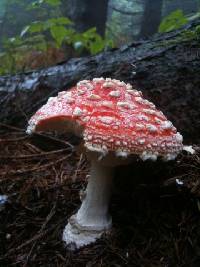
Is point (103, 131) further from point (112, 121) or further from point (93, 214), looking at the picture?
point (93, 214)

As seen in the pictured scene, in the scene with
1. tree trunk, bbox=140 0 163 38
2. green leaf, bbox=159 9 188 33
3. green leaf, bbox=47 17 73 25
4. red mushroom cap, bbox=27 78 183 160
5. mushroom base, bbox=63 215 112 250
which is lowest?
tree trunk, bbox=140 0 163 38

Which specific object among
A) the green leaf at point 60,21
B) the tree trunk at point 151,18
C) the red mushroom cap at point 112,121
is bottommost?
the tree trunk at point 151,18

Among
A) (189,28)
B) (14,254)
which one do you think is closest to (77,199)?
(14,254)

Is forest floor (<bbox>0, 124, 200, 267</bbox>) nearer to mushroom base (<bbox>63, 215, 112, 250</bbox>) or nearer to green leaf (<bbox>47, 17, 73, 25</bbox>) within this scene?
mushroom base (<bbox>63, 215, 112, 250</bbox>)

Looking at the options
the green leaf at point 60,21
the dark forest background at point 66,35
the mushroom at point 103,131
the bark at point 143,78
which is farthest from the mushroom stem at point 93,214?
the green leaf at point 60,21

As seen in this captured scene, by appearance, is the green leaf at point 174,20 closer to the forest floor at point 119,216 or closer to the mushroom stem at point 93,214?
the forest floor at point 119,216

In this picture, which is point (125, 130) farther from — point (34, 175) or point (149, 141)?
point (34, 175)

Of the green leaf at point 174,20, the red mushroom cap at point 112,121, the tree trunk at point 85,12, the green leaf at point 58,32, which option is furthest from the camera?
the tree trunk at point 85,12

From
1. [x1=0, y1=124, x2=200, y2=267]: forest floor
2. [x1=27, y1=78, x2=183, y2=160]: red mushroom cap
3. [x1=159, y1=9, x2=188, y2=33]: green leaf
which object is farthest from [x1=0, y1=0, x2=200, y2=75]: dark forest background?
[x1=27, y1=78, x2=183, y2=160]: red mushroom cap
